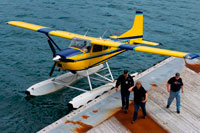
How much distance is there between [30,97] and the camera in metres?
11.2

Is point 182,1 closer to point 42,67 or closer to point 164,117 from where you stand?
point 42,67

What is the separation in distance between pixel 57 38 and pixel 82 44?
11.9m

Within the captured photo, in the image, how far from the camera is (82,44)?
1038 centimetres

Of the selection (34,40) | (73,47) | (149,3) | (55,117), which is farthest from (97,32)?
(149,3)

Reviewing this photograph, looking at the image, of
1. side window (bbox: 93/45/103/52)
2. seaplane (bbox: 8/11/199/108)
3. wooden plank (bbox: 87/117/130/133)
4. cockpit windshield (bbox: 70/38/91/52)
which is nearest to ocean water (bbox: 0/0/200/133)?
seaplane (bbox: 8/11/199/108)

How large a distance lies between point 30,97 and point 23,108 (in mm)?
890

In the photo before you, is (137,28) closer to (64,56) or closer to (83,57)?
(83,57)

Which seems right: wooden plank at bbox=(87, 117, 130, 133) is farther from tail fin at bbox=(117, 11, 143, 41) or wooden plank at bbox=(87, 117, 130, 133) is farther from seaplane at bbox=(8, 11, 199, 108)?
tail fin at bbox=(117, 11, 143, 41)

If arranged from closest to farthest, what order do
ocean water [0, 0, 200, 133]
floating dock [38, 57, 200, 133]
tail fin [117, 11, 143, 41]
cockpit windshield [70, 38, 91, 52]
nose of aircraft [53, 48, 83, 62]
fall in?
floating dock [38, 57, 200, 133] < nose of aircraft [53, 48, 83, 62] < cockpit windshield [70, 38, 91, 52] < ocean water [0, 0, 200, 133] < tail fin [117, 11, 143, 41]

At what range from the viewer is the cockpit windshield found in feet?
33.8

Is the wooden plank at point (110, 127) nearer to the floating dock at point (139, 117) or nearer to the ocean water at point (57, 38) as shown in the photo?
the floating dock at point (139, 117)

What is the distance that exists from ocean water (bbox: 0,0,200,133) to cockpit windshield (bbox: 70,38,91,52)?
2.97 metres

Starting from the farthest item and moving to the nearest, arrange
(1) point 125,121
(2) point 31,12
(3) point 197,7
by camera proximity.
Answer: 1. (3) point 197,7
2. (2) point 31,12
3. (1) point 125,121

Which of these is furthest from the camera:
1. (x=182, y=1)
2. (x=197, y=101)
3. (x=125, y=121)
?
(x=182, y=1)
